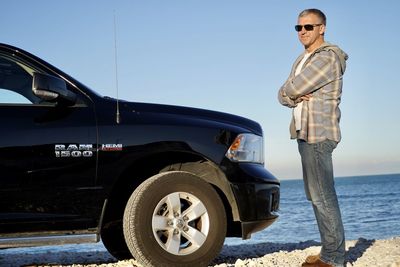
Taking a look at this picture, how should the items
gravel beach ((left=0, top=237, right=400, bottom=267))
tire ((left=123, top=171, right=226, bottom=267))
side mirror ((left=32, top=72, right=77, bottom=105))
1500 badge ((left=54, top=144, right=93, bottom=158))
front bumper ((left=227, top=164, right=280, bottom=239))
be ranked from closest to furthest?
side mirror ((left=32, top=72, right=77, bottom=105))
1500 badge ((left=54, top=144, right=93, bottom=158))
tire ((left=123, top=171, right=226, bottom=267))
front bumper ((left=227, top=164, right=280, bottom=239))
gravel beach ((left=0, top=237, right=400, bottom=267))

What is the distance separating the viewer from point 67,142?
4.28 m

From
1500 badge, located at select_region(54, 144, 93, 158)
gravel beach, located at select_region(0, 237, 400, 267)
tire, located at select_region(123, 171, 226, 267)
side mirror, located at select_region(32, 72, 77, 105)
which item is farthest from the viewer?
gravel beach, located at select_region(0, 237, 400, 267)

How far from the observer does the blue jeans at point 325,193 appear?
4.36 metres

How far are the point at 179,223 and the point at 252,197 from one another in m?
0.68

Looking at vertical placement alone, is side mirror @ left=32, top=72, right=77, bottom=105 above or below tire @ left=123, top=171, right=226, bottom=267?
above

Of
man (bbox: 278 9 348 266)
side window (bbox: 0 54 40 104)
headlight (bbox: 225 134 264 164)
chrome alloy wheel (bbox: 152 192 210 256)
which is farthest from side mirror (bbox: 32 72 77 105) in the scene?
man (bbox: 278 9 348 266)

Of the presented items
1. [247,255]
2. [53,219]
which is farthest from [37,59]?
[247,255]

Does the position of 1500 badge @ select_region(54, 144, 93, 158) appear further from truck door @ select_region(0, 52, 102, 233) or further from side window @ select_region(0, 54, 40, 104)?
side window @ select_region(0, 54, 40, 104)

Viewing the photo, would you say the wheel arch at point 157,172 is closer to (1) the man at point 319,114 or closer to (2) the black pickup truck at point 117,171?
(2) the black pickup truck at point 117,171

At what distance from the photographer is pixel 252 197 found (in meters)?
4.79

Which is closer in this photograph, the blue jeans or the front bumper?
the blue jeans

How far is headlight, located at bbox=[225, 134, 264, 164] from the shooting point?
15.7ft

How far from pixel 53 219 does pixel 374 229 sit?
68.5ft

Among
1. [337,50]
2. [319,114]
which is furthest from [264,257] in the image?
[337,50]
